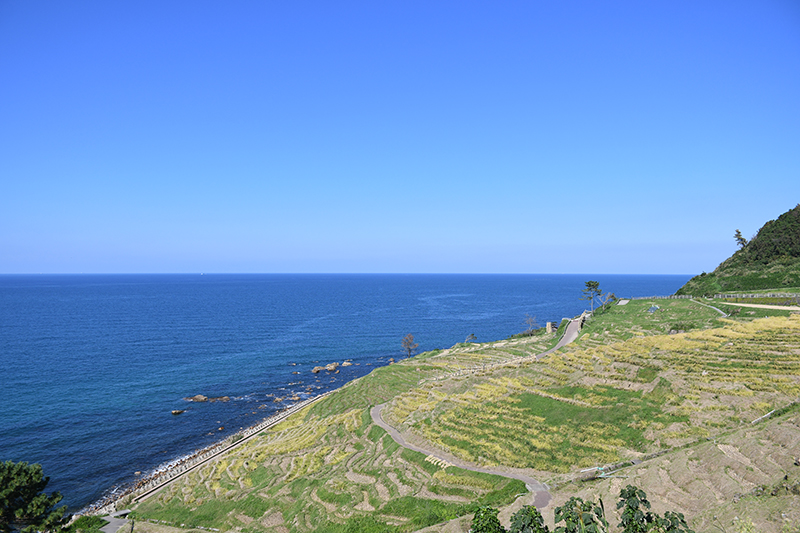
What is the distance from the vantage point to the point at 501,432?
4697 cm

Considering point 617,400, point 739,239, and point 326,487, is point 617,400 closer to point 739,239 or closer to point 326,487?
point 326,487

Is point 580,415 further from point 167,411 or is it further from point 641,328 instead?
point 167,411

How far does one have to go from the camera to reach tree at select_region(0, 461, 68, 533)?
38062 millimetres

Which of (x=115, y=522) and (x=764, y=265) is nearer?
(x=115, y=522)

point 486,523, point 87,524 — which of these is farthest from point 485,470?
point 87,524

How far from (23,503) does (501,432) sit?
48.4 meters

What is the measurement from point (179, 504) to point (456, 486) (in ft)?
112

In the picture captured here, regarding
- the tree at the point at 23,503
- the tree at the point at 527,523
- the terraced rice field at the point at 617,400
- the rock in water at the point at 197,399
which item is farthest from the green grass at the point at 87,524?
the tree at the point at 527,523

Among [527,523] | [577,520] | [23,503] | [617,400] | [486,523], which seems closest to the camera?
[527,523]

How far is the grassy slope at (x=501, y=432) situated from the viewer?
126ft

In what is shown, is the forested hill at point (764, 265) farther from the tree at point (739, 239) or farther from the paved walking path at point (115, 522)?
the paved walking path at point (115, 522)

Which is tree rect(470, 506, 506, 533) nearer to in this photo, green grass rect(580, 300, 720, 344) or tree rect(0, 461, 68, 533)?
tree rect(0, 461, 68, 533)

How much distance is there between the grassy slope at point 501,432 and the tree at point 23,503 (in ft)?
34.6

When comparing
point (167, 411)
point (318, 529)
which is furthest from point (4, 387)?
point (318, 529)
